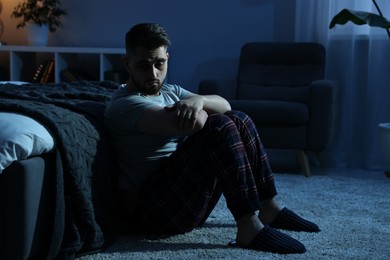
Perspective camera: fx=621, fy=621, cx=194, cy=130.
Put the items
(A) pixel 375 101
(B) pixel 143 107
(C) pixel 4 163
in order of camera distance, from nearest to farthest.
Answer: (C) pixel 4 163 < (B) pixel 143 107 < (A) pixel 375 101

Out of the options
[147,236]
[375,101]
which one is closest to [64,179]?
[147,236]

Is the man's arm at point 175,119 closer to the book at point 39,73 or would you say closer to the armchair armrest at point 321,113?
the armchair armrest at point 321,113

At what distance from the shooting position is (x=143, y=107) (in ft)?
6.00

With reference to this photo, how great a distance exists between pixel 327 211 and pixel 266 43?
1.77 meters

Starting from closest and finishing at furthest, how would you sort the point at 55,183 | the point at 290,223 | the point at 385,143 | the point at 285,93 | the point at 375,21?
the point at 55,183, the point at 290,223, the point at 375,21, the point at 385,143, the point at 285,93

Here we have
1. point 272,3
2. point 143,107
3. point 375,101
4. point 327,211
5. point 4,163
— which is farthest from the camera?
point 272,3

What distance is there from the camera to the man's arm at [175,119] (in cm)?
178

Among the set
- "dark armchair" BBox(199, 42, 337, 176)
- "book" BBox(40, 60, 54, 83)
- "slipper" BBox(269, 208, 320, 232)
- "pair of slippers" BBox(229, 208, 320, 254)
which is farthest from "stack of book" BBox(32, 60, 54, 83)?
"pair of slippers" BBox(229, 208, 320, 254)

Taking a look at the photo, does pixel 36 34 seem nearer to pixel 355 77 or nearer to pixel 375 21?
pixel 355 77

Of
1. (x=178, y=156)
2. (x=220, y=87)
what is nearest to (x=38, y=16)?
(x=220, y=87)

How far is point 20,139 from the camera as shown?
152cm

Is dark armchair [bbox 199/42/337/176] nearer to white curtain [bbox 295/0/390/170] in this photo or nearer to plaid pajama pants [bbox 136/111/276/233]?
white curtain [bbox 295/0/390/170]

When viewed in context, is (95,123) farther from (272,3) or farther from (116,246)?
(272,3)

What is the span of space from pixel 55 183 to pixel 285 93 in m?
2.48
